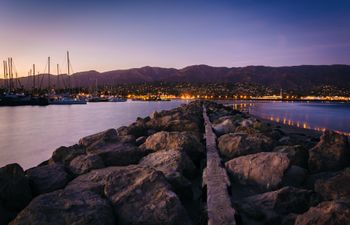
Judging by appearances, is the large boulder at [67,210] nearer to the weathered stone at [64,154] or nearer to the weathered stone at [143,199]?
the weathered stone at [143,199]

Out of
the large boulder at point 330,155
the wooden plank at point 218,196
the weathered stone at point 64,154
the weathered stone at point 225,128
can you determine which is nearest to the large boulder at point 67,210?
the wooden plank at point 218,196

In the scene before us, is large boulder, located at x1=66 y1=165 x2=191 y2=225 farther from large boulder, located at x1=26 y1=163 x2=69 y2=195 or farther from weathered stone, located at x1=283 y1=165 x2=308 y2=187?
weathered stone, located at x1=283 y1=165 x2=308 y2=187

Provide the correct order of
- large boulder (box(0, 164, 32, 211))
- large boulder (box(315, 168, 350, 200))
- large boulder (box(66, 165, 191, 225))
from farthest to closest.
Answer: large boulder (box(0, 164, 32, 211)), large boulder (box(315, 168, 350, 200)), large boulder (box(66, 165, 191, 225))

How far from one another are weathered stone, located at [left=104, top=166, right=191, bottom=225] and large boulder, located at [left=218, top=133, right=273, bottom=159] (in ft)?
11.1

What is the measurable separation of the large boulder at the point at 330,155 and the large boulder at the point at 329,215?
9.54 feet

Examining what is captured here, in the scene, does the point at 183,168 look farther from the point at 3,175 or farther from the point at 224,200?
the point at 3,175

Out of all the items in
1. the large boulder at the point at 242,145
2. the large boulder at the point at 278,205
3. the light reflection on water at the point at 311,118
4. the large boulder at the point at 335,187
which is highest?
the large boulder at the point at 242,145

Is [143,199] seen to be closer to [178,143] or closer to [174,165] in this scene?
[174,165]

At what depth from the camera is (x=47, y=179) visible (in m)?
5.77

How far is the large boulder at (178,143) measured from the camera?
7.34 metres

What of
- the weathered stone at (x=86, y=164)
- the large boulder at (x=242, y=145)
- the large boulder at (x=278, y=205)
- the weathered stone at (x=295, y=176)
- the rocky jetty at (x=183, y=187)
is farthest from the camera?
the large boulder at (x=242, y=145)

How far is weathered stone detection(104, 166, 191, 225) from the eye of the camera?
160 inches

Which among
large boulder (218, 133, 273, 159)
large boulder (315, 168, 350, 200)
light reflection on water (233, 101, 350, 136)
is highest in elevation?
large boulder (218, 133, 273, 159)

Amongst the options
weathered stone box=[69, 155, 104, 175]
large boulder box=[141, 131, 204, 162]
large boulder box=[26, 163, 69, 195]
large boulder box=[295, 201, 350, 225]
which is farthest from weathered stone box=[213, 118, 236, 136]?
large boulder box=[295, 201, 350, 225]
